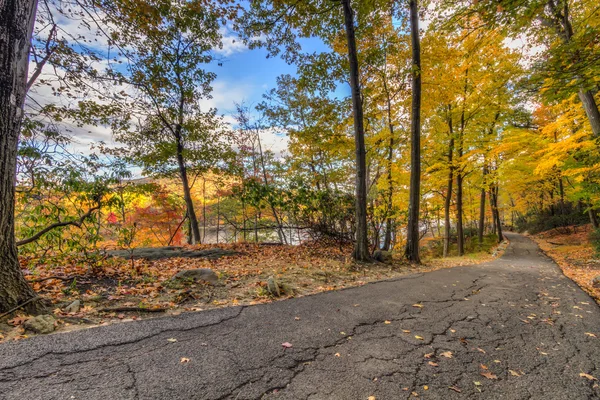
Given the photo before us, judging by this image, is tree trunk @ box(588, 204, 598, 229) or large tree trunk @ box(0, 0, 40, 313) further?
tree trunk @ box(588, 204, 598, 229)

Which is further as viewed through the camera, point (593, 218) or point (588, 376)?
point (593, 218)

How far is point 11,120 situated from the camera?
8.10 ft

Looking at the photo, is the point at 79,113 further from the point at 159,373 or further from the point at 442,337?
the point at 442,337

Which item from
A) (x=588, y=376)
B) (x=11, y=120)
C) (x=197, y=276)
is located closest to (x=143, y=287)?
(x=197, y=276)

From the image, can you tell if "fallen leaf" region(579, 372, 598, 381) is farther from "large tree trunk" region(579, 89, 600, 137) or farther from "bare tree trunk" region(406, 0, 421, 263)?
"large tree trunk" region(579, 89, 600, 137)

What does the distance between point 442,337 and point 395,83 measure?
1000cm

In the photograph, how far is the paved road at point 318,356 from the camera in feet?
5.47

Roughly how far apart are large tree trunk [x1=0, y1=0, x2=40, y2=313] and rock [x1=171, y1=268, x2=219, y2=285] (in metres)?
1.65

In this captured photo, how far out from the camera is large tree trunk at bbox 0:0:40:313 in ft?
7.85

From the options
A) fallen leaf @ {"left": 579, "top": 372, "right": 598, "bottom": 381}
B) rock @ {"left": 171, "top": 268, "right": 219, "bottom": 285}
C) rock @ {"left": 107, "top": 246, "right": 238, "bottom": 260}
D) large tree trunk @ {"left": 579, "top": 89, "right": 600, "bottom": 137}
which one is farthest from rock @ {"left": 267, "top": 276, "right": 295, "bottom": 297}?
large tree trunk @ {"left": 579, "top": 89, "right": 600, "bottom": 137}

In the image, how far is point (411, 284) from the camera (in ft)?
15.9

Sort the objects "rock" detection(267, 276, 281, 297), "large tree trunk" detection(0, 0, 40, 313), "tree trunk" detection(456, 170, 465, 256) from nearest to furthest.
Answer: "large tree trunk" detection(0, 0, 40, 313), "rock" detection(267, 276, 281, 297), "tree trunk" detection(456, 170, 465, 256)

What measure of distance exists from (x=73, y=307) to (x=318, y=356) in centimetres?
286

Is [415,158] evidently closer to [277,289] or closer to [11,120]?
[277,289]
